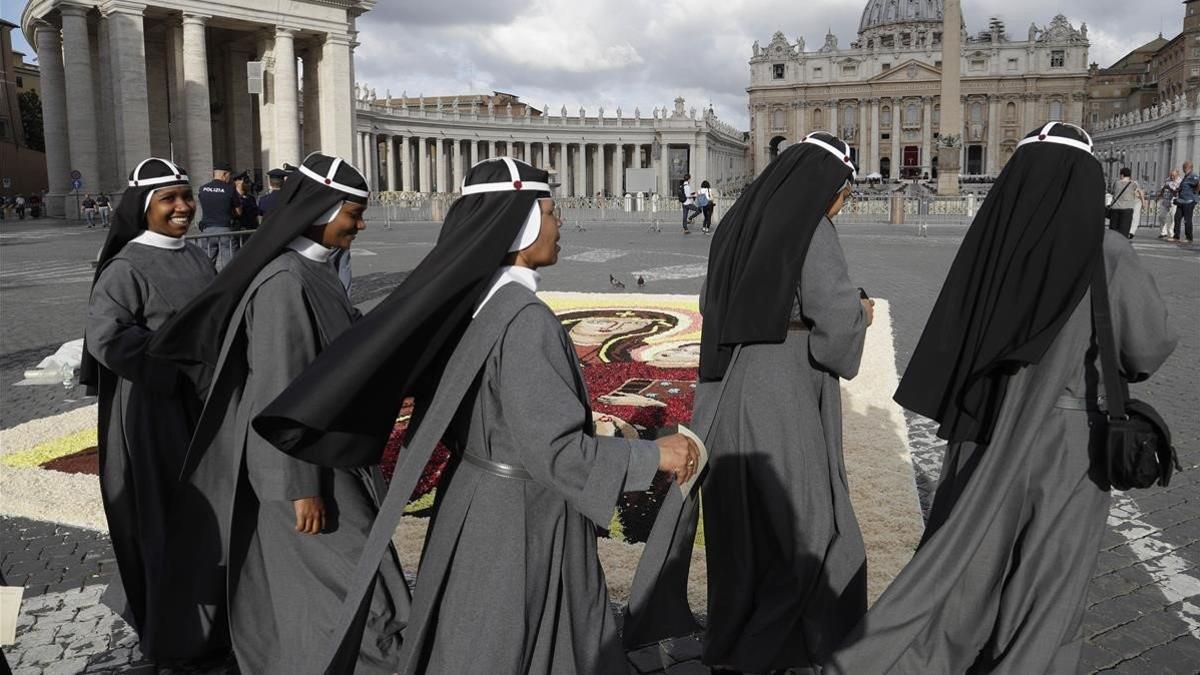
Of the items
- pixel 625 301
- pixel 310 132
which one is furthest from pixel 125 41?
pixel 625 301

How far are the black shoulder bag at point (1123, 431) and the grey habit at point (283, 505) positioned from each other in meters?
2.22

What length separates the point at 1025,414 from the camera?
2.96 metres

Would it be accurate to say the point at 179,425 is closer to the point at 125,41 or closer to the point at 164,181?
the point at 164,181

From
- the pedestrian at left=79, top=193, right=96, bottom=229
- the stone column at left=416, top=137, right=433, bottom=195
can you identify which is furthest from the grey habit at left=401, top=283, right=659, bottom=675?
the stone column at left=416, top=137, right=433, bottom=195

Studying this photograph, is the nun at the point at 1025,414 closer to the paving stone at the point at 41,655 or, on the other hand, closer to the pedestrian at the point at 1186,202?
the paving stone at the point at 41,655

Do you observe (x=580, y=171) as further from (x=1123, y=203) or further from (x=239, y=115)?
(x=1123, y=203)

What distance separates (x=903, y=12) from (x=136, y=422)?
120 m

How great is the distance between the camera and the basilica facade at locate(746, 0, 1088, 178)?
A: 92250 mm

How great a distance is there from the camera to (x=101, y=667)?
363 cm

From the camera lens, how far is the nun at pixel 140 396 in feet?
11.8

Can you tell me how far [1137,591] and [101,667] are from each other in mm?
4146

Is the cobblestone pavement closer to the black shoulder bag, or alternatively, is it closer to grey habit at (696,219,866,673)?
grey habit at (696,219,866,673)

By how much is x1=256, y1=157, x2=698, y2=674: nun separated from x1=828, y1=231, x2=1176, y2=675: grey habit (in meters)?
1.02

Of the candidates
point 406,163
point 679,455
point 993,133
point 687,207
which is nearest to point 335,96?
point 687,207
